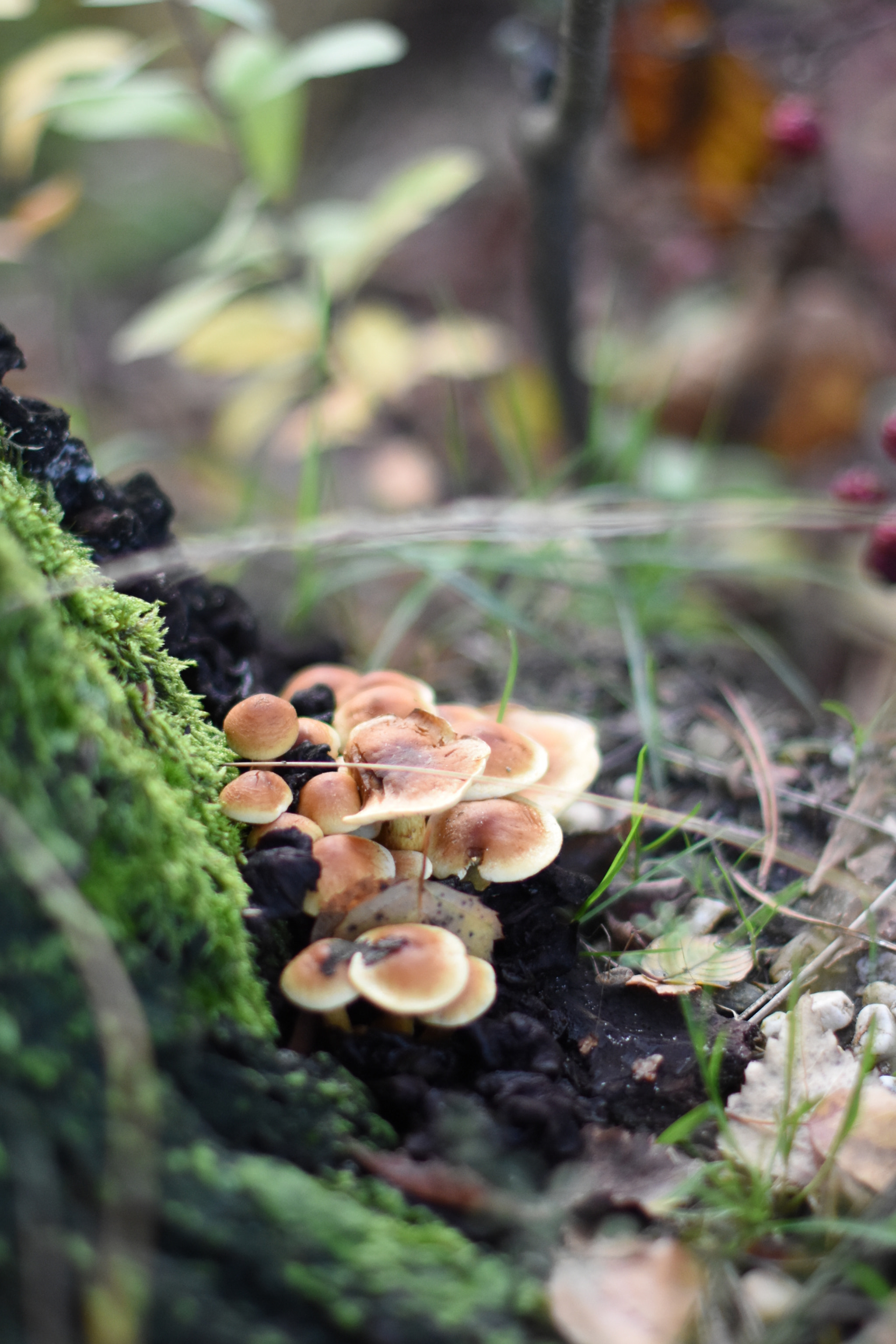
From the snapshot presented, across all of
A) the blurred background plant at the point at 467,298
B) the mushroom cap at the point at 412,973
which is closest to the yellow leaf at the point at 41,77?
the blurred background plant at the point at 467,298

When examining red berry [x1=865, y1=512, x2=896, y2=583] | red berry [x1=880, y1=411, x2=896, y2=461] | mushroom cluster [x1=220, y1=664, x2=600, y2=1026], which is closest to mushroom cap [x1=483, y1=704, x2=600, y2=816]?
mushroom cluster [x1=220, y1=664, x2=600, y2=1026]

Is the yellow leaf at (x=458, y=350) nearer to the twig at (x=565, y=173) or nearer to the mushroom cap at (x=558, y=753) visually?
the twig at (x=565, y=173)

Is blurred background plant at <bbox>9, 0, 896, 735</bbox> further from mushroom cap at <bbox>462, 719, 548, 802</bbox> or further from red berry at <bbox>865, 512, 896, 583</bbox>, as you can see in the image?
mushroom cap at <bbox>462, 719, 548, 802</bbox>

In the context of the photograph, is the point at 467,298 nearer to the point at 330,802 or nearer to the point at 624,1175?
the point at 330,802

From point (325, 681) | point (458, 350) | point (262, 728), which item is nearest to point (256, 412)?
point (458, 350)

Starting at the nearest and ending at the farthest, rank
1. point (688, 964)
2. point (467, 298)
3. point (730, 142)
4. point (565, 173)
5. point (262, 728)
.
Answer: point (262, 728), point (688, 964), point (565, 173), point (730, 142), point (467, 298)

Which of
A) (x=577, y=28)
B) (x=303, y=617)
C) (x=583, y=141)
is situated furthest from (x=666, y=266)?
(x=303, y=617)

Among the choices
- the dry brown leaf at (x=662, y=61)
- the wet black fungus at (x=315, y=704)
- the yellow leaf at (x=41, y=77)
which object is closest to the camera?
the wet black fungus at (x=315, y=704)
